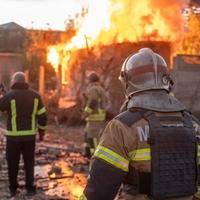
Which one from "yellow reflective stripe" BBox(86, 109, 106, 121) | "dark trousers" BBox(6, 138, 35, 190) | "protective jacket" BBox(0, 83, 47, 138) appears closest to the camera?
"protective jacket" BBox(0, 83, 47, 138)

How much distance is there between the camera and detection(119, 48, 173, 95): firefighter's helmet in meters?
2.93

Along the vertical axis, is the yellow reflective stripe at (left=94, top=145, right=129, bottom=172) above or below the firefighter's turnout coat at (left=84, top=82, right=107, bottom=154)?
above

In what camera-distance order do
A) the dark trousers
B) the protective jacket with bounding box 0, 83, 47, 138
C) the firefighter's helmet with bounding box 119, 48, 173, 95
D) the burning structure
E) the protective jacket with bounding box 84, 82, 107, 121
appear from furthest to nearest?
the burning structure, the protective jacket with bounding box 84, 82, 107, 121, the dark trousers, the protective jacket with bounding box 0, 83, 47, 138, the firefighter's helmet with bounding box 119, 48, 173, 95

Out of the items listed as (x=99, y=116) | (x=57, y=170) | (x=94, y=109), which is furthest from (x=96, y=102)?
(x=57, y=170)

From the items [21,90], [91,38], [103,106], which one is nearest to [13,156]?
[21,90]

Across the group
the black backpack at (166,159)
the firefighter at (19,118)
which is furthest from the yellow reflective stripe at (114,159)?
the firefighter at (19,118)

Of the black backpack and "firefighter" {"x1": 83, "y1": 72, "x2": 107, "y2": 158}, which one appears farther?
"firefighter" {"x1": 83, "y1": 72, "x2": 107, "y2": 158}

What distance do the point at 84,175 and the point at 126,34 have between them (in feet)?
28.1

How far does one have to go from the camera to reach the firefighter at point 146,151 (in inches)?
109

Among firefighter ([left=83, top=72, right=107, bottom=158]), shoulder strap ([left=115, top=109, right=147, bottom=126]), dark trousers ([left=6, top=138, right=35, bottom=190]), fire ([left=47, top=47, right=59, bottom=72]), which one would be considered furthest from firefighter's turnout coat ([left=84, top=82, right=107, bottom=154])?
fire ([left=47, top=47, right=59, bottom=72])

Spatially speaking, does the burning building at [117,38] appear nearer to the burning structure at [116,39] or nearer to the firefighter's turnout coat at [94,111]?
the burning structure at [116,39]

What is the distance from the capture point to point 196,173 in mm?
2941

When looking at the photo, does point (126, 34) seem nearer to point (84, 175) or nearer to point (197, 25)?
point (197, 25)

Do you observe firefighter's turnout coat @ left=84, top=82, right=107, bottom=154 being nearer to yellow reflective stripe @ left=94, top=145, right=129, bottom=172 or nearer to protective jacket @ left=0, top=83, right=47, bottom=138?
protective jacket @ left=0, top=83, right=47, bottom=138
